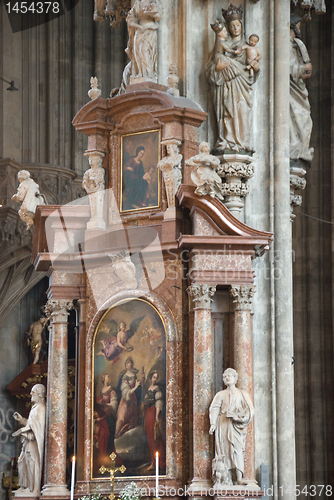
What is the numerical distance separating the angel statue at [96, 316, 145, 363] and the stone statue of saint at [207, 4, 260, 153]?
2.66m

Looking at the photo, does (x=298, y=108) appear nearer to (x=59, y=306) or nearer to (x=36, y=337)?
(x=59, y=306)

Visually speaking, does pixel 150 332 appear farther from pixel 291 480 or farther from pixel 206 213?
pixel 291 480

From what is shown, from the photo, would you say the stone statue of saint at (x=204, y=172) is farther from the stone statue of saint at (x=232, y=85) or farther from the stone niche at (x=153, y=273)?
the stone statue of saint at (x=232, y=85)

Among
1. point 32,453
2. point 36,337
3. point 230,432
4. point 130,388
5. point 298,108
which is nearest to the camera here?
point 230,432

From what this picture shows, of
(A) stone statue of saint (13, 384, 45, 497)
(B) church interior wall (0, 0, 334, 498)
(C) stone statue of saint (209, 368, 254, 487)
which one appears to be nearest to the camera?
(C) stone statue of saint (209, 368, 254, 487)

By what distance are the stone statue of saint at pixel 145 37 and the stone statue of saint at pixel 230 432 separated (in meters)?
4.57

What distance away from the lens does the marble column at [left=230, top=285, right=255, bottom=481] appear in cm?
1229

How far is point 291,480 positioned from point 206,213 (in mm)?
3649

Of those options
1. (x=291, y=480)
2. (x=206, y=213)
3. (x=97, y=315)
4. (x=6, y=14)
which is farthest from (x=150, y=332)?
(x=6, y=14)

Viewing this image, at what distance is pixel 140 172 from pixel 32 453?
401 cm

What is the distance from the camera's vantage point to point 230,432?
39.7ft

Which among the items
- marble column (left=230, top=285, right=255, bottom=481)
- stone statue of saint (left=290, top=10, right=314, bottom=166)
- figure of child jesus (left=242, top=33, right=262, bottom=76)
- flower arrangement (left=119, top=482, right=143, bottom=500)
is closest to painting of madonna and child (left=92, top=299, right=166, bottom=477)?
flower arrangement (left=119, top=482, right=143, bottom=500)

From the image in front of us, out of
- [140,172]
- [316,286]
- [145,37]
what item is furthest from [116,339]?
[316,286]

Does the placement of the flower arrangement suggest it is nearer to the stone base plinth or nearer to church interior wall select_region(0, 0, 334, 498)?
church interior wall select_region(0, 0, 334, 498)
